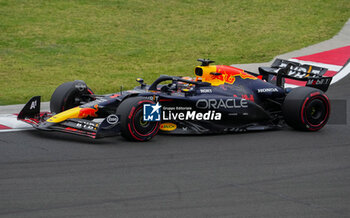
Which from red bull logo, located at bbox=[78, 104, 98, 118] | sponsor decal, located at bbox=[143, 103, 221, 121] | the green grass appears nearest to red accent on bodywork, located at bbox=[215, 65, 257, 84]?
sponsor decal, located at bbox=[143, 103, 221, 121]

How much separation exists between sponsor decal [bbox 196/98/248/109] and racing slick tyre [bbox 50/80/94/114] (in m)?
2.12

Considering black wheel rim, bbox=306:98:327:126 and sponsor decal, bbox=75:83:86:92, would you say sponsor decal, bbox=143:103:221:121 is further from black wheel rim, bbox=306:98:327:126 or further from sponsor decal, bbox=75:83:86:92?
sponsor decal, bbox=75:83:86:92

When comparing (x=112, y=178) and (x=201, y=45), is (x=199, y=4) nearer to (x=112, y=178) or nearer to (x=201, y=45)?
(x=201, y=45)

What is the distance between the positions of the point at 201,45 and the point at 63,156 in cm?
1334

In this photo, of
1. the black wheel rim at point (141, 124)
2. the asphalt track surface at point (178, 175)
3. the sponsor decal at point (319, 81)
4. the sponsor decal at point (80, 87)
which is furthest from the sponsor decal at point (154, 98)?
the sponsor decal at point (319, 81)

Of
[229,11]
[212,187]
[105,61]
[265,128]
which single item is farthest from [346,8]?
[212,187]

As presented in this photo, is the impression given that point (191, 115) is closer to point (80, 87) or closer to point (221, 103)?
point (221, 103)

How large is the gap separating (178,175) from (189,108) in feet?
7.90

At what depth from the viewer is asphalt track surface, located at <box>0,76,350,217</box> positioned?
6.85 meters

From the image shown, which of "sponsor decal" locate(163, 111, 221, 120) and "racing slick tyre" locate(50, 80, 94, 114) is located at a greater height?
"racing slick tyre" locate(50, 80, 94, 114)

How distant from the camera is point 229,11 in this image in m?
26.7

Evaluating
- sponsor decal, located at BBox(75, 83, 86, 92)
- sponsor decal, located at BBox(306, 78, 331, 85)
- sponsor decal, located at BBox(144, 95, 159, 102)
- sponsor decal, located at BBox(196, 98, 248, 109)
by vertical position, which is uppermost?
sponsor decal, located at BBox(306, 78, 331, 85)

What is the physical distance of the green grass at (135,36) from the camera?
1750 centimetres

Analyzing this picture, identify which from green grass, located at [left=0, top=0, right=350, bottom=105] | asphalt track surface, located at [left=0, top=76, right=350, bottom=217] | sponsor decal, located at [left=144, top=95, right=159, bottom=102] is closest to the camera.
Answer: asphalt track surface, located at [left=0, top=76, right=350, bottom=217]
